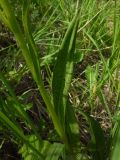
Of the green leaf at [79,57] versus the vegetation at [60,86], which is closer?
the vegetation at [60,86]

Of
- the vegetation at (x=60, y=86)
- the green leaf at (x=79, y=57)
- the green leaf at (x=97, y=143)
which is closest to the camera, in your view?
the vegetation at (x=60, y=86)

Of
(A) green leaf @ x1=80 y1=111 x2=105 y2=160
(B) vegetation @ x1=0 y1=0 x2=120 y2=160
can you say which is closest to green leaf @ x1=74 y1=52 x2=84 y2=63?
(B) vegetation @ x1=0 y1=0 x2=120 y2=160

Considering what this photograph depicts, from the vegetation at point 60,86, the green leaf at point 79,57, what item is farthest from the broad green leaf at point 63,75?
the green leaf at point 79,57

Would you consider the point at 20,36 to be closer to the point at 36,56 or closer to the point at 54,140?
the point at 36,56

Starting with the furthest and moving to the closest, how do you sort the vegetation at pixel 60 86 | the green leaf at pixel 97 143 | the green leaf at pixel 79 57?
the green leaf at pixel 79 57
the green leaf at pixel 97 143
the vegetation at pixel 60 86

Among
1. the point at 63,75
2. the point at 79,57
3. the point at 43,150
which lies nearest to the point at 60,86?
the point at 63,75

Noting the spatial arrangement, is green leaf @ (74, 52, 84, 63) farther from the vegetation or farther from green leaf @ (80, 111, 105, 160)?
green leaf @ (80, 111, 105, 160)

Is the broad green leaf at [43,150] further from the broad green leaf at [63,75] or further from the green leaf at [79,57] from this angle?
the green leaf at [79,57]

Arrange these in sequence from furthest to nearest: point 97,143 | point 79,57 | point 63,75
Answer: point 79,57 < point 97,143 < point 63,75

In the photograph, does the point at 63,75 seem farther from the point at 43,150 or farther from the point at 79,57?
the point at 79,57
